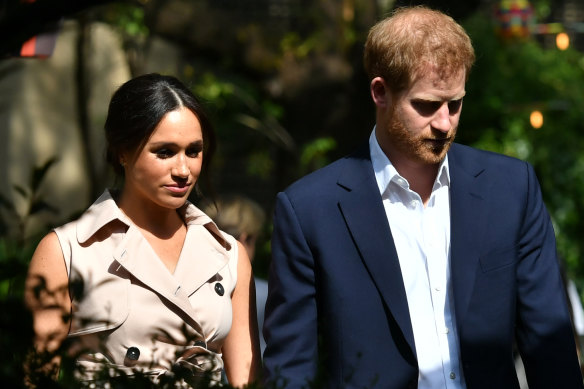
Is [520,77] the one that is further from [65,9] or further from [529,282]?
[65,9]

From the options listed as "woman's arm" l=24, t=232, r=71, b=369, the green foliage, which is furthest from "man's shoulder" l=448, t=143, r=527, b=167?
the green foliage

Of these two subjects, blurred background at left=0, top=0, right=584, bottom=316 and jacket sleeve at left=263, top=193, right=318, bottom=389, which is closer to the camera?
jacket sleeve at left=263, top=193, right=318, bottom=389

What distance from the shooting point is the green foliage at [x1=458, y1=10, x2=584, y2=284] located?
36.5 feet

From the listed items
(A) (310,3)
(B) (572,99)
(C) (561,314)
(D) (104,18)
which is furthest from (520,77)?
(C) (561,314)

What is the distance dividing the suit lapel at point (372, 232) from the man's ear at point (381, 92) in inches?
8.7

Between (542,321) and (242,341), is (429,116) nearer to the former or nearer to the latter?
(542,321)

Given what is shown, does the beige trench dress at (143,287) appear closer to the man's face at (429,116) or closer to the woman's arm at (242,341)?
the woman's arm at (242,341)

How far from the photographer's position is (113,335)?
132 inches

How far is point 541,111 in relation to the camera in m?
11.4

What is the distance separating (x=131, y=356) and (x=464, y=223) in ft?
3.65

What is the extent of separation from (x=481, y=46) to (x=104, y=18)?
12.1 feet

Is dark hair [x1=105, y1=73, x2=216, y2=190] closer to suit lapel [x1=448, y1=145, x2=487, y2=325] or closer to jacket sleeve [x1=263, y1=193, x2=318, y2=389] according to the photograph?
jacket sleeve [x1=263, y1=193, x2=318, y2=389]

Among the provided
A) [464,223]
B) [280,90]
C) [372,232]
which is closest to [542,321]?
[464,223]

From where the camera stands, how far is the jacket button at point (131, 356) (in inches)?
131
